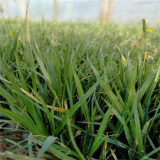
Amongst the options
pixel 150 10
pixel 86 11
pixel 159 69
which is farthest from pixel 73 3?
pixel 159 69

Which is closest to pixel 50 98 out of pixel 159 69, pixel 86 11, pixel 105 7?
pixel 159 69

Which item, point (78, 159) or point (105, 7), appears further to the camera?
point (105, 7)

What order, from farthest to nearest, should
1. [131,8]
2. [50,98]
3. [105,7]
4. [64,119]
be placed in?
[131,8], [105,7], [50,98], [64,119]

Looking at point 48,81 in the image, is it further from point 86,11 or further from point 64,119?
point 86,11

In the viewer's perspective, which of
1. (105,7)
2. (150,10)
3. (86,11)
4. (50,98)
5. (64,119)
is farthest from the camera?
(86,11)

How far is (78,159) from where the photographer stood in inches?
16.0

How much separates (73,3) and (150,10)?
335 inches

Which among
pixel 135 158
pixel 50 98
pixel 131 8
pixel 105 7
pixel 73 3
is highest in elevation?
pixel 73 3

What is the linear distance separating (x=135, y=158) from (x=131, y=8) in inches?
502

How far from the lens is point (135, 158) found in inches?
16.6

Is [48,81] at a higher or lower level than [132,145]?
higher

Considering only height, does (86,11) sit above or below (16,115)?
above

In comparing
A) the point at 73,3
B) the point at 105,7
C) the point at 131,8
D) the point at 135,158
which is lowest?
the point at 135,158

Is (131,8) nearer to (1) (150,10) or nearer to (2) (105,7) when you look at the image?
(1) (150,10)
